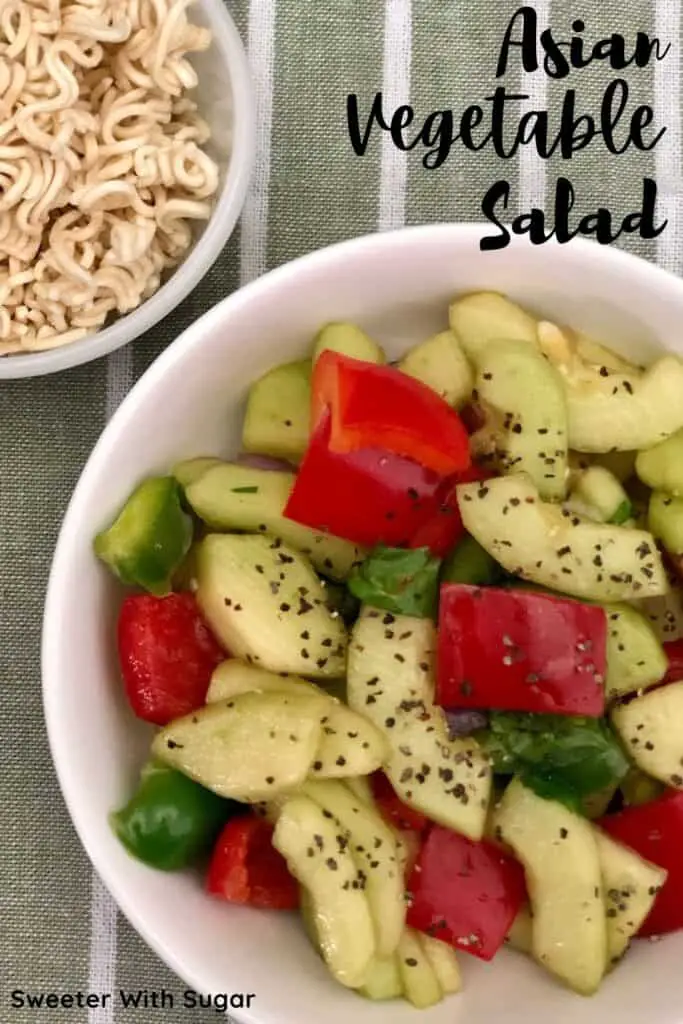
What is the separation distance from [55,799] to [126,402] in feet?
1.32

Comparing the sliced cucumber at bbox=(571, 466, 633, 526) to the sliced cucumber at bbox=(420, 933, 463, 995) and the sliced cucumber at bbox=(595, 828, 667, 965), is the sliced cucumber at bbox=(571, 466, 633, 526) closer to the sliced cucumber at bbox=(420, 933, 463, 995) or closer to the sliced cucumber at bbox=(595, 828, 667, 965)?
the sliced cucumber at bbox=(595, 828, 667, 965)

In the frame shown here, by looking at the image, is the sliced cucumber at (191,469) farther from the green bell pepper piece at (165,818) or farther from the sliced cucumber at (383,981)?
the sliced cucumber at (383,981)

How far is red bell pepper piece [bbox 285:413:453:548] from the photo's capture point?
2.89ft

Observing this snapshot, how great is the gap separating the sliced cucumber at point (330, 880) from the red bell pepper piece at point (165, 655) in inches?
5.2

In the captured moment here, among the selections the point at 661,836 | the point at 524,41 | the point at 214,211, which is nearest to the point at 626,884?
the point at 661,836

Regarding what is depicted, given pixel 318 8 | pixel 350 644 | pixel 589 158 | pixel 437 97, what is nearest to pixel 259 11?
pixel 318 8

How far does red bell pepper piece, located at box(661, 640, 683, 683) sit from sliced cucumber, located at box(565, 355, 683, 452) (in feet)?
0.54

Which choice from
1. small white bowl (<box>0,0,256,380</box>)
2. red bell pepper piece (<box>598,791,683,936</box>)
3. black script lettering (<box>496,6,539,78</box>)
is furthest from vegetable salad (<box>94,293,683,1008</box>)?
black script lettering (<box>496,6,539,78</box>)

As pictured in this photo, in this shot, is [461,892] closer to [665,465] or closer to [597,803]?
[597,803]

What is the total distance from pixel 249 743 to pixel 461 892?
204mm

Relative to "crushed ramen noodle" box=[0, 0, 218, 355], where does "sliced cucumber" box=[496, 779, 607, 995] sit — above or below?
below

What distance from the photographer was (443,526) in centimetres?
93

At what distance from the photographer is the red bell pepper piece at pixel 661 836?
0.92m

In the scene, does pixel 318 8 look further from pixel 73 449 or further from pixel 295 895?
pixel 295 895
